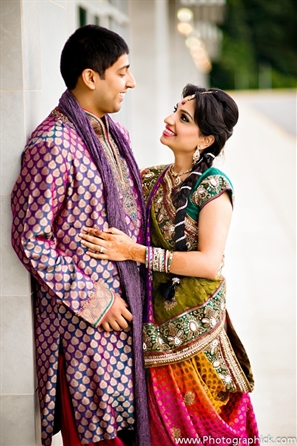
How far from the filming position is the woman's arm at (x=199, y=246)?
251 centimetres

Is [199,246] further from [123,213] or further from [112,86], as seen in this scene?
[112,86]

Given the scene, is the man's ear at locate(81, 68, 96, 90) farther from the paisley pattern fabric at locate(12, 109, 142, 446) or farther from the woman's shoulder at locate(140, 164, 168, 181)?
the woman's shoulder at locate(140, 164, 168, 181)

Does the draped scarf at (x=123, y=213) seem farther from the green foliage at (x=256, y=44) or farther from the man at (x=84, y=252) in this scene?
the green foliage at (x=256, y=44)

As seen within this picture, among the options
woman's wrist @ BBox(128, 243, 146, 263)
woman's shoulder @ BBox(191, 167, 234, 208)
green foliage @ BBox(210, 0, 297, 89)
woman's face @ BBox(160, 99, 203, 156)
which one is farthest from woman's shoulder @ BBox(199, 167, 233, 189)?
green foliage @ BBox(210, 0, 297, 89)

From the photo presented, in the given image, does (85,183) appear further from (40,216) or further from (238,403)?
(238,403)

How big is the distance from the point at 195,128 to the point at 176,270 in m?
0.54

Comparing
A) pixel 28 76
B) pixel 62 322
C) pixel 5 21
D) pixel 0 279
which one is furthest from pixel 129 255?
pixel 5 21

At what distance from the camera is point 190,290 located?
266 centimetres

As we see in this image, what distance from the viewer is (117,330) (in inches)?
100

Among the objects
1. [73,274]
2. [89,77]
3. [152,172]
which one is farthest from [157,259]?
[89,77]

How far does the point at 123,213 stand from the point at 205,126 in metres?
0.45

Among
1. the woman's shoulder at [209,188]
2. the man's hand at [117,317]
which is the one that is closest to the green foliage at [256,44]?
the woman's shoulder at [209,188]

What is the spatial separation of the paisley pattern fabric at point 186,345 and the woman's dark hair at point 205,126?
0.03 m

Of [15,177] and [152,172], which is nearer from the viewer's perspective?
[15,177]
